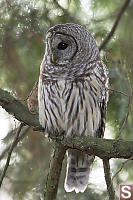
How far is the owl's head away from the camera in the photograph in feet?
11.9

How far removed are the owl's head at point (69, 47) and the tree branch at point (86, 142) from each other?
0.59m

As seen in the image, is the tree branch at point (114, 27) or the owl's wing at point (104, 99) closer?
the owl's wing at point (104, 99)

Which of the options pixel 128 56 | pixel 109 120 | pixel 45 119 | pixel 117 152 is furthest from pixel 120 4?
pixel 117 152

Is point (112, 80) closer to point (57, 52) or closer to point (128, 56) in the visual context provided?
point (128, 56)

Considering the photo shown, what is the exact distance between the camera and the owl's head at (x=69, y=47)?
363cm

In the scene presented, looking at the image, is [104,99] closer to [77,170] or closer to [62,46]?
[62,46]

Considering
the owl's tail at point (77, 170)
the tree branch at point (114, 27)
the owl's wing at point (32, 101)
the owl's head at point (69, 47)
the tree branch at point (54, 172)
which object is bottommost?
the tree branch at point (54, 172)

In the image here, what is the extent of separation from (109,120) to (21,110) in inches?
47.5

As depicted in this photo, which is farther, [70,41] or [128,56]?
[128,56]

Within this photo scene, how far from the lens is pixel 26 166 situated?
4.54 m

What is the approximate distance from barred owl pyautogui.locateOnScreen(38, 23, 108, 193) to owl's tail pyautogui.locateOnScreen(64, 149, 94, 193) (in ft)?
1.37

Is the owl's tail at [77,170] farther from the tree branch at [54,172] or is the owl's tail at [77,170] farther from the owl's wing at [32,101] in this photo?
the tree branch at [54,172]

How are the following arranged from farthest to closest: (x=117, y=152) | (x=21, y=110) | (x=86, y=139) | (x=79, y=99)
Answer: (x=79, y=99) < (x=21, y=110) < (x=86, y=139) < (x=117, y=152)

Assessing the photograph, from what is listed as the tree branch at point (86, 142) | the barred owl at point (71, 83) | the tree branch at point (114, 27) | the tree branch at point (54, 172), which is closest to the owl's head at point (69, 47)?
the barred owl at point (71, 83)
